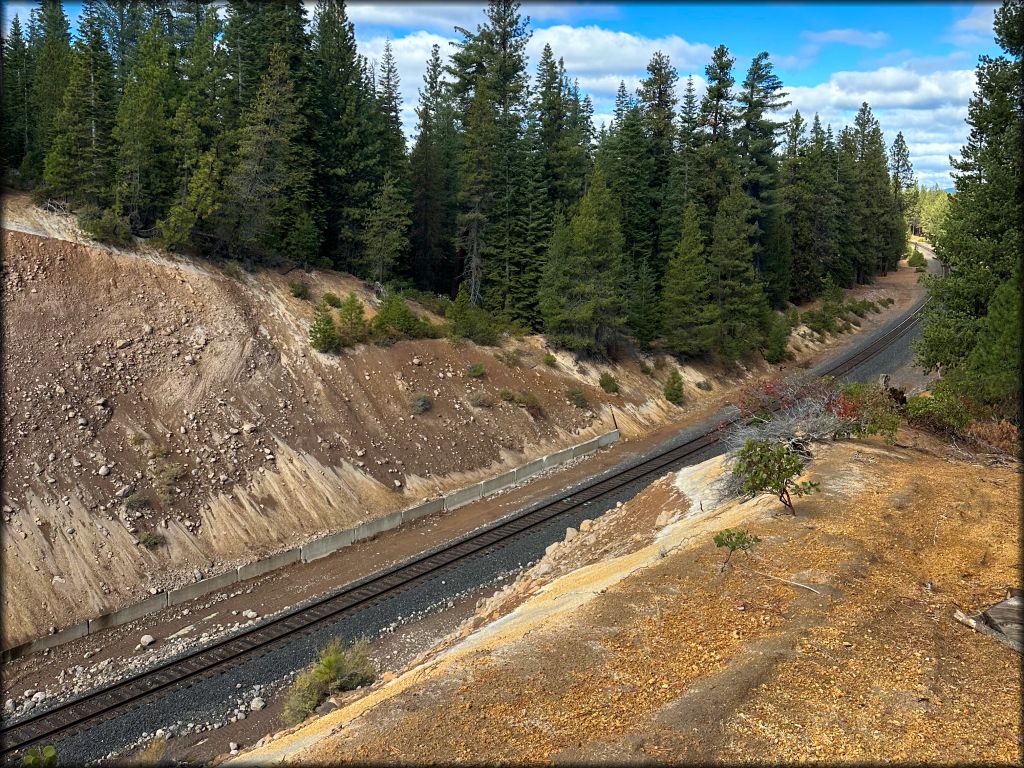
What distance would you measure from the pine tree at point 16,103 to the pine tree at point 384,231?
15.2 meters

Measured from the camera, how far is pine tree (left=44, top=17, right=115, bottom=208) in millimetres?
29406

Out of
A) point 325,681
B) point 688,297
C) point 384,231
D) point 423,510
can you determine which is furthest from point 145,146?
point 688,297

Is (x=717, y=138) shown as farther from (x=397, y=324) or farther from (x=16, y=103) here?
(x=16, y=103)

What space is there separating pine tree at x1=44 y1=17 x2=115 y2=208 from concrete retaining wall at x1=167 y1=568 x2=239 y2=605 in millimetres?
17811

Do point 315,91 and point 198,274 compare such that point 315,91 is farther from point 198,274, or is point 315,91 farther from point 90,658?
point 90,658

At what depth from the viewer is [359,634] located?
56.9 feet

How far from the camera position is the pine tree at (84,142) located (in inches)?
1158

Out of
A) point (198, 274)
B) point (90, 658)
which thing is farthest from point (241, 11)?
point (90, 658)

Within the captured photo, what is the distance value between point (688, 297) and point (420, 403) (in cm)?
1824

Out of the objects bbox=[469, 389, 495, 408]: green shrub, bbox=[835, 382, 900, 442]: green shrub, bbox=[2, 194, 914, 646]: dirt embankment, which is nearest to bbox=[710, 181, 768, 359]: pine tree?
bbox=[2, 194, 914, 646]: dirt embankment

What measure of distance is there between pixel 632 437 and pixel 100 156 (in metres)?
26.0

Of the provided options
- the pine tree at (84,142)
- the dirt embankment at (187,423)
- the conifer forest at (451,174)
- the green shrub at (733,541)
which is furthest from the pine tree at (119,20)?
the green shrub at (733,541)

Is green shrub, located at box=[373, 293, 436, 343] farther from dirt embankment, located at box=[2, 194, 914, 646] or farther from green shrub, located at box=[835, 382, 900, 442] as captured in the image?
green shrub, located at box=[835, 382, 900, 442]

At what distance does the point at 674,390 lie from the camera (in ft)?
131
